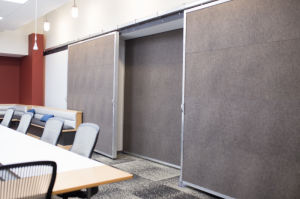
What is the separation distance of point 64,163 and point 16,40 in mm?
8669

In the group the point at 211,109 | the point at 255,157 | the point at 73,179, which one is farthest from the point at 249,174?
the point at 73,179

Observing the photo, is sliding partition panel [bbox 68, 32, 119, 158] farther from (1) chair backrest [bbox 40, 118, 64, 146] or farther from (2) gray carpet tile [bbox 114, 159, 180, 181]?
(1) chair backrest [bbox 40, 118, 64, 146]

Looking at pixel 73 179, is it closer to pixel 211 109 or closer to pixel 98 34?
pixel 211 109

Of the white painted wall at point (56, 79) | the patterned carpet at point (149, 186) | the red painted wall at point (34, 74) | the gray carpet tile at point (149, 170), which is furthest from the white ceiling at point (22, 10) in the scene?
the patterned carpet at point (149, 186)

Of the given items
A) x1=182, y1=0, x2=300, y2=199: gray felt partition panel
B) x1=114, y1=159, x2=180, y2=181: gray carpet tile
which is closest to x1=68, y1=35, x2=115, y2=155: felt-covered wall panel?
x1=114, y1=159, x2=180, y2=181: gray carpet tile

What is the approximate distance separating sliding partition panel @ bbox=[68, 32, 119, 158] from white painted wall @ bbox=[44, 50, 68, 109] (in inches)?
36.7

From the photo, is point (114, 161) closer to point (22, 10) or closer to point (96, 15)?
point (96, 15)

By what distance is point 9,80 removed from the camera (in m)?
10.3

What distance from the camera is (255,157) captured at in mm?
3258

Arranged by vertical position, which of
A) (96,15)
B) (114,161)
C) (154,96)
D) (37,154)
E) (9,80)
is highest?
(96,15)

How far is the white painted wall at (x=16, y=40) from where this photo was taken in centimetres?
951

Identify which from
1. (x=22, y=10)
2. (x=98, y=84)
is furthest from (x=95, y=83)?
(x=22, y=10)

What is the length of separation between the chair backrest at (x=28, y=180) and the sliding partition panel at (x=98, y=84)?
415 centimetres

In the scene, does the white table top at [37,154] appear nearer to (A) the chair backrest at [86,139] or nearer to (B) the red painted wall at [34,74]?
(A) the chair backrest at [86,139]
